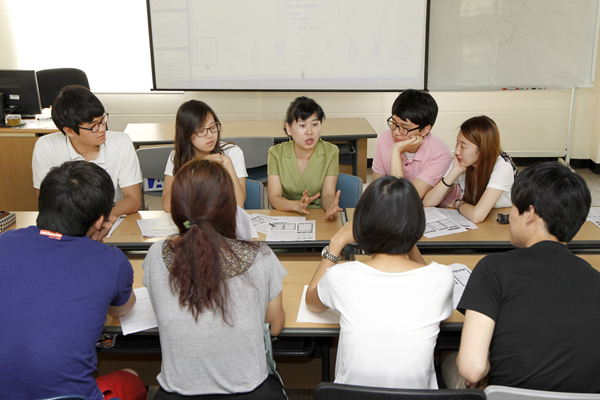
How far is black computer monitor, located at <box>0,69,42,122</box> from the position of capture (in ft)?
13.5

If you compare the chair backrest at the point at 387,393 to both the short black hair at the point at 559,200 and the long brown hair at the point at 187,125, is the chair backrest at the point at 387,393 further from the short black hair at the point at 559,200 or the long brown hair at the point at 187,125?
the long brown hair at the point at 187,125

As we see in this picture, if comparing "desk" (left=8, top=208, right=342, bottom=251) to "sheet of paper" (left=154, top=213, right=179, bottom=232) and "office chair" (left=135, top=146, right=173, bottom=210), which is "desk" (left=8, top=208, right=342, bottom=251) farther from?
"office chair" (left=135, top=146, right=173, bottom=210)

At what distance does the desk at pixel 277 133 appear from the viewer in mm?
3916

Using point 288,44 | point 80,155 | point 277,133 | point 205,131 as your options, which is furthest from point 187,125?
point 288,44

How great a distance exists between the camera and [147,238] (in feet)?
6.99

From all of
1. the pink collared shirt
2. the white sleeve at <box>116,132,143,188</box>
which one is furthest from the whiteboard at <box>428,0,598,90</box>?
the white sleeve at <box>116,132,143,188</box>

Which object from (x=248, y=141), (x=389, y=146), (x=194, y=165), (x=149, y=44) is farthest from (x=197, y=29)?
(x=194, y=165)

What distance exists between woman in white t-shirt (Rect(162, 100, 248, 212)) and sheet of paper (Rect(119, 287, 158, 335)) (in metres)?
0.79

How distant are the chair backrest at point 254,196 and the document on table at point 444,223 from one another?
895 millimetres

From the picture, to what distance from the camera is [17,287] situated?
1222mm

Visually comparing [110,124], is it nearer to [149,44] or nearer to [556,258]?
[149,44]

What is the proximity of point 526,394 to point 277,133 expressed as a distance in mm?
3231

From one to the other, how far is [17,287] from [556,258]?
1365mm

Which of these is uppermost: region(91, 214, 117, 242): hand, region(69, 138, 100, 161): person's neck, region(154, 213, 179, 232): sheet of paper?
region(69, 138, 100, 161): person's neck
